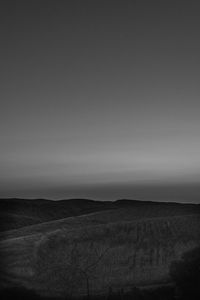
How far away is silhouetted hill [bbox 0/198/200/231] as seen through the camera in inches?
376

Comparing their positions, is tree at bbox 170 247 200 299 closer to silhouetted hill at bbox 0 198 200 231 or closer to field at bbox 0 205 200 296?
field at bbox 0 205 200 296

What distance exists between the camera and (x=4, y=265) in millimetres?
8703

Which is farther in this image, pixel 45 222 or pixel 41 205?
pixel 41 205

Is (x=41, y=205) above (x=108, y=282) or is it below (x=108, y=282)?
above

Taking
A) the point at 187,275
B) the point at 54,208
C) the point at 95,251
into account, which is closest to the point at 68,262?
the point at 95,251

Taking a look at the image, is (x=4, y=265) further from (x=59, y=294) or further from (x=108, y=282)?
(x=108, y=282)

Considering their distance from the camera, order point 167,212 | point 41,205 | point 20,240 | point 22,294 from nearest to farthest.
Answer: point 22,294
point 20,240
point 167,212
point 41,205

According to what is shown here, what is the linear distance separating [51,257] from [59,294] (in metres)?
0.78

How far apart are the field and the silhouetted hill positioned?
8.7 inches

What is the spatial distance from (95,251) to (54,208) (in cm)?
177


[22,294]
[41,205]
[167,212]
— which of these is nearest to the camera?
[22,294]

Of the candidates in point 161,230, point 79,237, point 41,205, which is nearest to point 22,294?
point 79,237

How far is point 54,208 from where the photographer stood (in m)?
10.1

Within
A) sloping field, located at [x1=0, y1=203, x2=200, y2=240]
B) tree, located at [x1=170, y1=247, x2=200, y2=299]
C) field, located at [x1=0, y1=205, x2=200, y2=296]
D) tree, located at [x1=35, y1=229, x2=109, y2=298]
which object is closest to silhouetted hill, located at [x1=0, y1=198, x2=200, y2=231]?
sloping field, located at [x1=0, y1=203, x2=200, y2=240]
